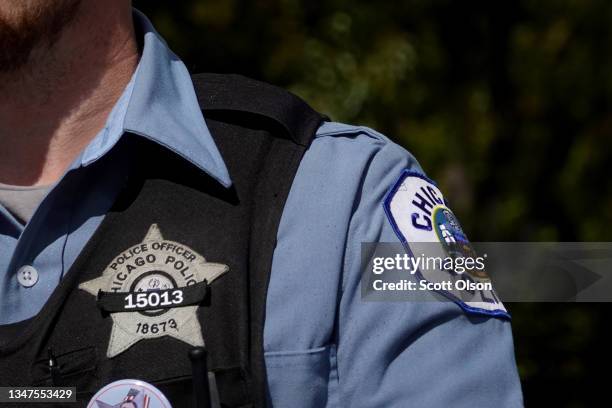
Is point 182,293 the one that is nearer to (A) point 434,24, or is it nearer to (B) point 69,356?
(B) point 69,356

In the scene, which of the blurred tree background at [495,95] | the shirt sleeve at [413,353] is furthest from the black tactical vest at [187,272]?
the blurred tree background at [495,95]

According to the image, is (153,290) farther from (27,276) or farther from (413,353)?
(413,353)

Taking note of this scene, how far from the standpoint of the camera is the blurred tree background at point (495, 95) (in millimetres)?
3850

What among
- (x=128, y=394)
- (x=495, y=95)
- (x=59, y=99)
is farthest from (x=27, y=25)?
(x=495, y=95)

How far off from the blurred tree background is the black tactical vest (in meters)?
2.01

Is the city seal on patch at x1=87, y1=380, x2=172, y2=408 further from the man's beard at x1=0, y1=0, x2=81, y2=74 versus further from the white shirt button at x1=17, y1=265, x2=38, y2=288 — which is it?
the man's beard at x1=0, y1=0, x2=81, y2=74

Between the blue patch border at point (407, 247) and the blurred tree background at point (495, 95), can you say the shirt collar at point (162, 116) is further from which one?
the blurred tree background at point (495, 95)

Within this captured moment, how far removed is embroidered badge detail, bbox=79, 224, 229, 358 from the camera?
1617 millimetres

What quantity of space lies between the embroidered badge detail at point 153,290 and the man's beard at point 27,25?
1.44ft

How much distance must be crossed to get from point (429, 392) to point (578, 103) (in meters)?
2.96

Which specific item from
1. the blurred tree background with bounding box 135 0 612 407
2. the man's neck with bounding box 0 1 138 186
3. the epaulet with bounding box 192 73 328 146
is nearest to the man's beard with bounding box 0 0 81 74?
the man's neck with bounding box 0 1 138 186

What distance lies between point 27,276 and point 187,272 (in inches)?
10.3

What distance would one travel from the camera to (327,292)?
5.38 feet

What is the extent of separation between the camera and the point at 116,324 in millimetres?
1626
